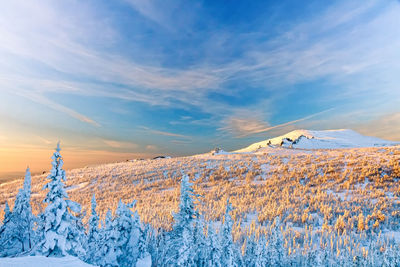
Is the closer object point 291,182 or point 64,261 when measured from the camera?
point 64,261

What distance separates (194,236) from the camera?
14.3 ft

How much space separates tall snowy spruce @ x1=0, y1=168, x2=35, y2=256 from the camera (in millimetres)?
4875

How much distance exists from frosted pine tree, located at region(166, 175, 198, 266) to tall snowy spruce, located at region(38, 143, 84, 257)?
5.57 ft

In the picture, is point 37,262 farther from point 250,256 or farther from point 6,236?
point 250,256

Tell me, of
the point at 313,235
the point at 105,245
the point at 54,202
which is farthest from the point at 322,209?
the point at 54,202

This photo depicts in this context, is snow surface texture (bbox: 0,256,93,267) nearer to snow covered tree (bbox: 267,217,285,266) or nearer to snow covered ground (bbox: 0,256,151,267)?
snow covered ground (bbox: 0,256,151,267)

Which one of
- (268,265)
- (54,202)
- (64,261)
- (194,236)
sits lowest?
(268,265)

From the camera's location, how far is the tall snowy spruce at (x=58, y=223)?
3.65 m

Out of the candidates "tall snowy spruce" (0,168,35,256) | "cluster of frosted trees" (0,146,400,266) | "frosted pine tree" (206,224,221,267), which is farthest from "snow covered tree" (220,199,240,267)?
"tall snowy spruce" (0,168,35,256)

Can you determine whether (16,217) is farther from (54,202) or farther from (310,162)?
(310,162)

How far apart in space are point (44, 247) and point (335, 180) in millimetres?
17926

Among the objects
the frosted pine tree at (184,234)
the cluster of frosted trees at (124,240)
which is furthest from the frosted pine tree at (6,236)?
the frosted pine tree at (184,234)

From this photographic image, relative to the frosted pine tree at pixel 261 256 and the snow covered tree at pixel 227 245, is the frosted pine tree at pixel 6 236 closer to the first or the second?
the snow covered tree at pixel 227 245

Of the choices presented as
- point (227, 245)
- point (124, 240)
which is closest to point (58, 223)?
point (124, 240)
